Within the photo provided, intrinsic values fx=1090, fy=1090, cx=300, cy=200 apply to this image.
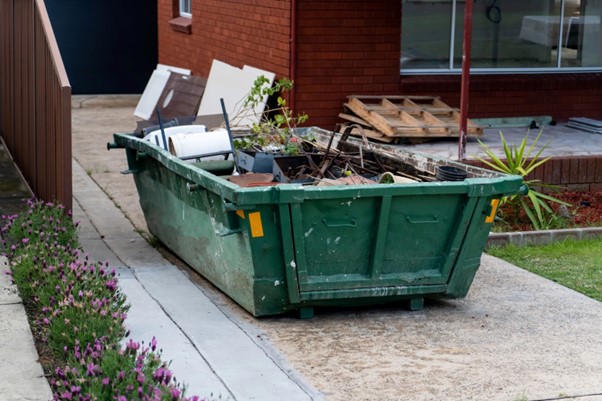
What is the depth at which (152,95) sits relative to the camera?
16078 millimetres

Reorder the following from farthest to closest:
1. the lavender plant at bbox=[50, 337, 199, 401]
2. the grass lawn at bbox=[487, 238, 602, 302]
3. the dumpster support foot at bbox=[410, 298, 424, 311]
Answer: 1. the grass lawn at bbox=[487, 238, 602, 302]
2. the dumpster support foot at bbox=[410, 298, 424, 311]
3. the lavender plant at bbox=[50, 337, 199, 401]

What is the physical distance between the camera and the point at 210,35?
14875mm

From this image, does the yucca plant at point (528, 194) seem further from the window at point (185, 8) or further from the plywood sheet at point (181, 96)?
the window at point (185, 8)

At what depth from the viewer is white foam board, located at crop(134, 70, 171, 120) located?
1588 centimetres

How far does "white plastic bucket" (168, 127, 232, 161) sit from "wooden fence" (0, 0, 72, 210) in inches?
31.3

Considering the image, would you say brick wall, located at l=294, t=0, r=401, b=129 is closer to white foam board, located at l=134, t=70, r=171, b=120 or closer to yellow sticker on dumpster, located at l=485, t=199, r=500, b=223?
white foam board, located at l=134, t=70, r=171, b=120

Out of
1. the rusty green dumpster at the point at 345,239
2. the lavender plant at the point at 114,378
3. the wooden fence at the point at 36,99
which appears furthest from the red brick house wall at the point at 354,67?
the lavender plant at the point at 114,378

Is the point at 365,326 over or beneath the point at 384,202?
beneath

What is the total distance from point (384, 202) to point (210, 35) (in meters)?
8.56

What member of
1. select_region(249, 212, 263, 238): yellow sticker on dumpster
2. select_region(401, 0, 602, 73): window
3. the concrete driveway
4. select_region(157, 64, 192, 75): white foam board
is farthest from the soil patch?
select_region(157, 64, 192, 75): white foam board

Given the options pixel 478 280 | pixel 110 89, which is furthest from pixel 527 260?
pixel 110 89

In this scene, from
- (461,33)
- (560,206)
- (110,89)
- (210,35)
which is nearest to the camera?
(560,206)

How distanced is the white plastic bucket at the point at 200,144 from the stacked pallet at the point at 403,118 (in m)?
2.63

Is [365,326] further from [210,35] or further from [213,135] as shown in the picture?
[210,35]
